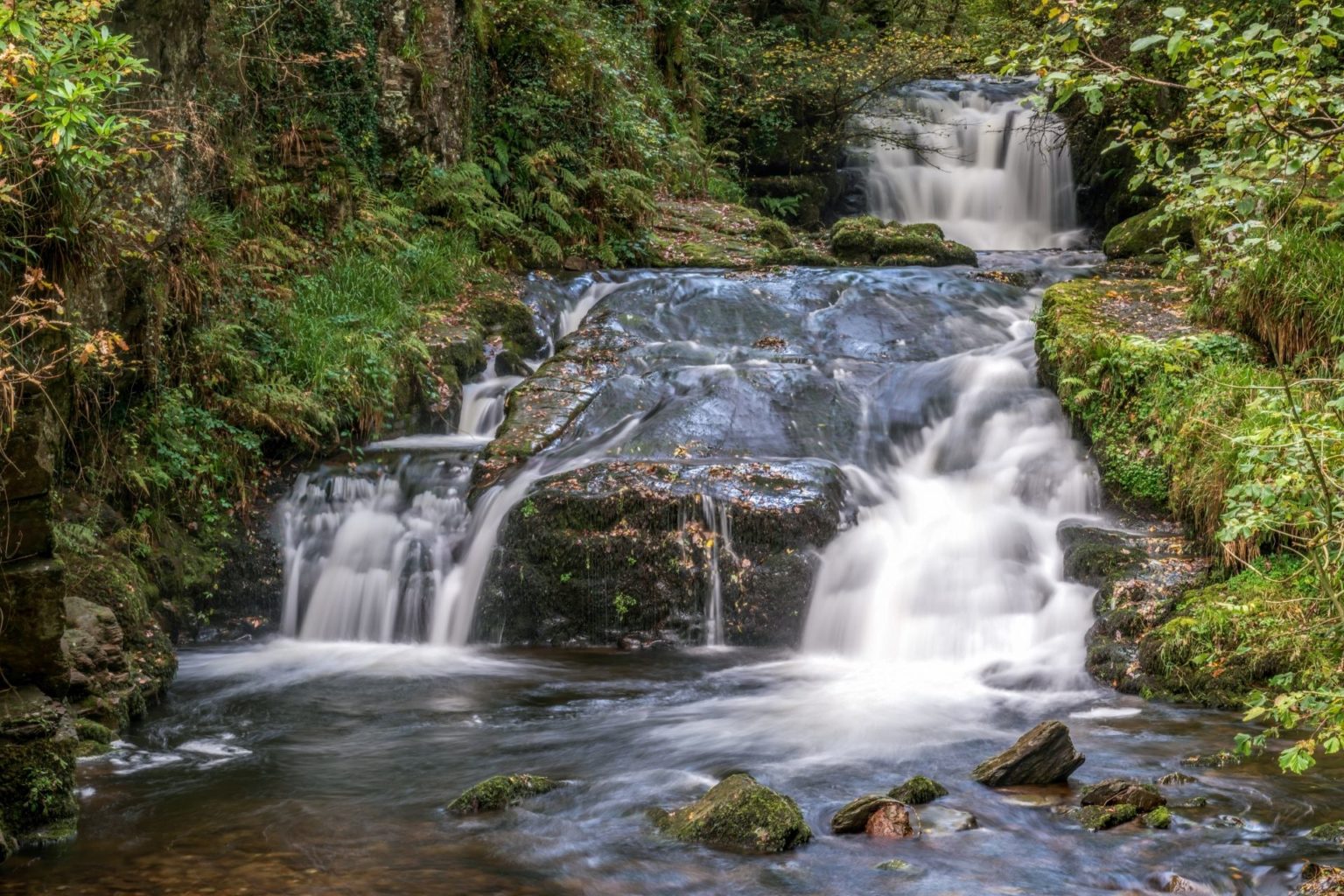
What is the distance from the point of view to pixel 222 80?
35.8ft

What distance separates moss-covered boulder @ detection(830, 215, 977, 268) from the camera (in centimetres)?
1486

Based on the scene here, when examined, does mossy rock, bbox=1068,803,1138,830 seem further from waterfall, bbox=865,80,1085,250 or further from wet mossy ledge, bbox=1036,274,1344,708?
waterfall, bbox=865,80,1085,250

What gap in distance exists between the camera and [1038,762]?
525cm

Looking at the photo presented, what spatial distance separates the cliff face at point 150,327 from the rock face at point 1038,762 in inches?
166

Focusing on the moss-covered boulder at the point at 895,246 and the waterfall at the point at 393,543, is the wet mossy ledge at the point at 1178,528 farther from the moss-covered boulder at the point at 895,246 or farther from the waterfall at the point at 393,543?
the moss-covered boulder at the point at 895,246

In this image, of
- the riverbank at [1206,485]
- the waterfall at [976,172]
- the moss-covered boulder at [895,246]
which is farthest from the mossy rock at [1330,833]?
the waterfall at [976,172]

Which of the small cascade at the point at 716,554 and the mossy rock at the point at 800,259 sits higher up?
the mossy rock at the point at 800,259

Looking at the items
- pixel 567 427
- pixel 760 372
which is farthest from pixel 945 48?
pixel 567 427

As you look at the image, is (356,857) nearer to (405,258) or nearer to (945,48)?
(405,258)

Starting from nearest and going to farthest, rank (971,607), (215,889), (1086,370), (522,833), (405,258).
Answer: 1. (215,889)
2. (522,833)
3. (971,607)
4. (1086,370)
5. (405,258)

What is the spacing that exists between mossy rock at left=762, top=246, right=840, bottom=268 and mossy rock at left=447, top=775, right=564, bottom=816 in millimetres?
10379

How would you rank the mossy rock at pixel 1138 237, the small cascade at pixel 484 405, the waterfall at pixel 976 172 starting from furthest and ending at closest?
the waterfall at pixel 976 172
the mossy rock at pixel 1138 237
the small cascade at pixel 484 405

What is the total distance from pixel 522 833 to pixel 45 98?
4.12 m

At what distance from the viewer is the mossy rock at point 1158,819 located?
15.4ft
